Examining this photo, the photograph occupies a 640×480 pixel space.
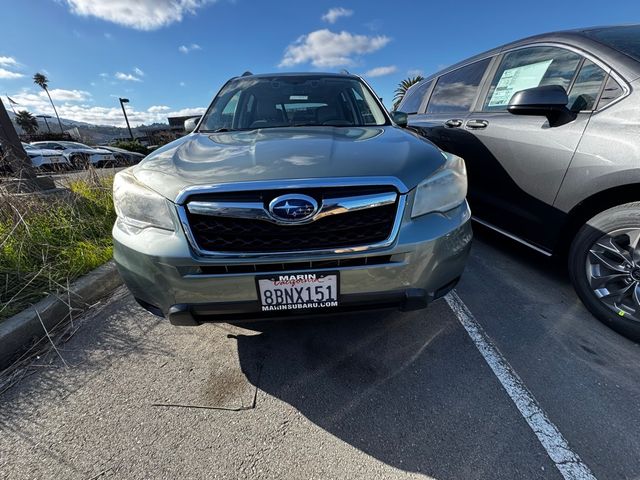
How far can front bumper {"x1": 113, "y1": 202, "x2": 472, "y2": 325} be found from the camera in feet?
4.56

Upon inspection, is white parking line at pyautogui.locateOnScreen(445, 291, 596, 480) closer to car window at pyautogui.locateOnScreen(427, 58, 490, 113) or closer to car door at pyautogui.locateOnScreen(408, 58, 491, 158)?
car door at pyautogui.locateOnScreen(408, 58, 491, 158)

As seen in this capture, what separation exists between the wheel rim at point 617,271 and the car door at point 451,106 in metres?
1.53

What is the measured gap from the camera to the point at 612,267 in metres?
1.95

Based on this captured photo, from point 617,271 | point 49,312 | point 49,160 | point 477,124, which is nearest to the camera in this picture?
point 617,271

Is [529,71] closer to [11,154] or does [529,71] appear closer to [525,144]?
[525,144]

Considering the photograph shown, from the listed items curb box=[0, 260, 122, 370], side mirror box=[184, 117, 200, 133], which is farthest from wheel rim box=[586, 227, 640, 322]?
curb box=[0, 260, 122, 370]

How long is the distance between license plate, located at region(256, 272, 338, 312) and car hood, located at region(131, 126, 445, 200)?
44cm

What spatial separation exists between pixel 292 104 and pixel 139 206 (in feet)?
5.43

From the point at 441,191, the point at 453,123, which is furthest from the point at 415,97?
the point at 441,191

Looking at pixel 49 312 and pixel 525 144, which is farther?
pixel 525 144

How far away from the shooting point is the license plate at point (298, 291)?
1396 millimetres

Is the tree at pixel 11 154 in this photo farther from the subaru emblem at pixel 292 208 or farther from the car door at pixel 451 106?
the car door at pixel 451 106

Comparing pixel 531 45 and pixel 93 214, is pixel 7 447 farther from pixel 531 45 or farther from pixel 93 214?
pixel 531 45

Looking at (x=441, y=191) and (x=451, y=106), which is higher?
(x=451, y=106)
